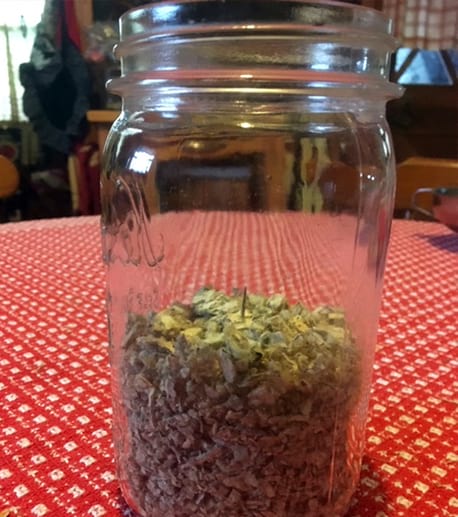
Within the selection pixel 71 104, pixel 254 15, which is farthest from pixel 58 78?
pixel 254 15

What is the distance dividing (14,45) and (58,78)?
344mm

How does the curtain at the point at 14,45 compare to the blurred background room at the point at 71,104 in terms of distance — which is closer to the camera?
the blurred background room at the point at 71,104

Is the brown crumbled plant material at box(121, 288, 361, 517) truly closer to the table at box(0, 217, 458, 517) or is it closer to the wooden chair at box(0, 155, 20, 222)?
the table at box(0, 217, 458, 517)

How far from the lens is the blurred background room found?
211 cm

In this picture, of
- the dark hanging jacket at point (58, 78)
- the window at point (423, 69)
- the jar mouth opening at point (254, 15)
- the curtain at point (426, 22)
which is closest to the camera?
the jar mouth opening at point (254, 15)

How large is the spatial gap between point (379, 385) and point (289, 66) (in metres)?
0.31

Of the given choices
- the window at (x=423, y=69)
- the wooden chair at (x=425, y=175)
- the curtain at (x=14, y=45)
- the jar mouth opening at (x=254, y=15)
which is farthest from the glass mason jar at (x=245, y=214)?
the curtain at (x=14, y=45)

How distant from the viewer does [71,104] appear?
2166mm

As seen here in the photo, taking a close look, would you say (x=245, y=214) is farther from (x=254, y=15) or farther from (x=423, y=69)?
(x=423, y=69)

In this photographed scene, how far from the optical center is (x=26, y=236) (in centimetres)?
94

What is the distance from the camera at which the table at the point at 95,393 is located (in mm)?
385

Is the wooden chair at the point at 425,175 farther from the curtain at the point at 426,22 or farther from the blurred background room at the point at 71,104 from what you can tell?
the curtain at the point at 426,22

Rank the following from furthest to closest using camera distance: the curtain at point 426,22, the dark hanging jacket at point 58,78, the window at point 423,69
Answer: the window at point 423,69
the dark hanging jacket at point 58,78
the curtain at point 426,22

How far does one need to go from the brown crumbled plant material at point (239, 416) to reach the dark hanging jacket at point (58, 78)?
74.6 inches
